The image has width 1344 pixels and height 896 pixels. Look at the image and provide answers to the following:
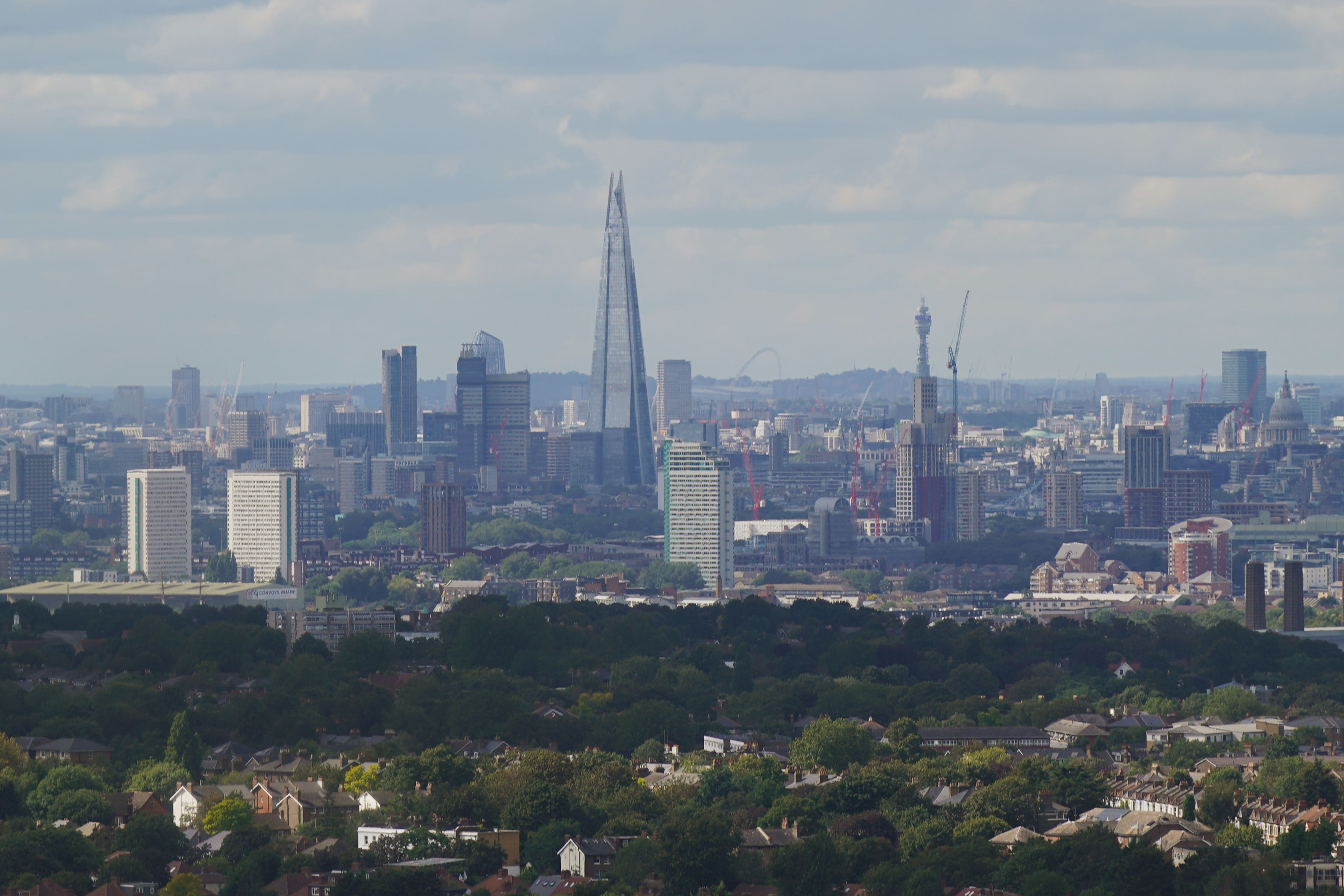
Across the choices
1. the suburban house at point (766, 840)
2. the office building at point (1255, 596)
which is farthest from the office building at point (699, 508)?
the suburban house at point (766, 840)

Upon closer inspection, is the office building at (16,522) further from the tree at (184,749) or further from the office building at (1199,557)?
the tree at (184,749)

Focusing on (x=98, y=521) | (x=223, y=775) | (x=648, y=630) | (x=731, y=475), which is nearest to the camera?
(x=223, y=775)

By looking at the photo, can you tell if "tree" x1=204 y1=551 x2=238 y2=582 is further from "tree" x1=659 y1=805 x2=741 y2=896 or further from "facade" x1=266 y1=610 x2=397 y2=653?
"tree" x1=659 y1=805 x2=741 y2=896

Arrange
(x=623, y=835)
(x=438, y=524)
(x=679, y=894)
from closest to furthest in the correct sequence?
(x=679, y=894) < (x=623, y=835) < (x=438, y=524)

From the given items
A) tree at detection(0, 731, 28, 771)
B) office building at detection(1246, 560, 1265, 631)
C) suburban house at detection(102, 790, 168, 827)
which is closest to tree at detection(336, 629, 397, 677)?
tree at detection(0, 731, 28, 771)

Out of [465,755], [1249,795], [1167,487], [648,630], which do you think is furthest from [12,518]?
[1249,795]

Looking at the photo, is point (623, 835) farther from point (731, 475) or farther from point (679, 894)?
point (731, 475)

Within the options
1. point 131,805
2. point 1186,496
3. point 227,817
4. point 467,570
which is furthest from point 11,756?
point 1186,496

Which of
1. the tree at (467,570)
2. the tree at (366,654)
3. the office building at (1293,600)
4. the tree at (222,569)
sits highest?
the tree at (366,654)
